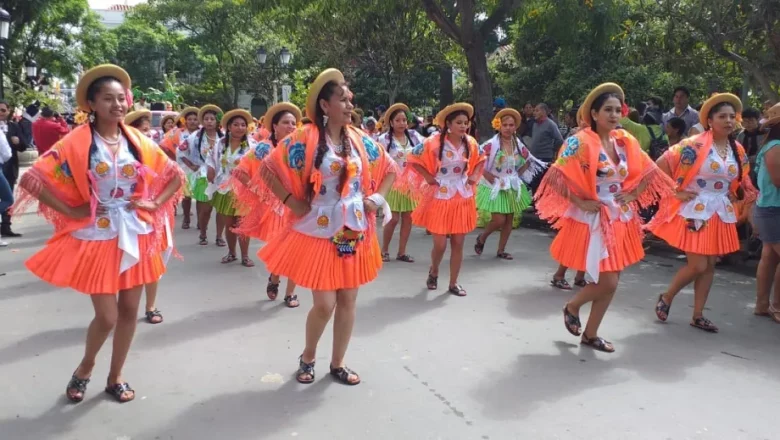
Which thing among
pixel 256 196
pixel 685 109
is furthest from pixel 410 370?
pixel 685 109

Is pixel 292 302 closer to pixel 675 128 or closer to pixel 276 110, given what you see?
pixel 276 110

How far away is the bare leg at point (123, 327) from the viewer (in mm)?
3807

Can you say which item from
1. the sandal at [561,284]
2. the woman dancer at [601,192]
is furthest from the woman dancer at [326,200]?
the sandal at [561,284]

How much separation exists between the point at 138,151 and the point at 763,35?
7.39 meters

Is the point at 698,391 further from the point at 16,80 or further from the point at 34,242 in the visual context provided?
the point at 16,80

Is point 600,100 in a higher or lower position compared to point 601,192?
higher

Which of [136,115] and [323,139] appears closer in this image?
[323,139]

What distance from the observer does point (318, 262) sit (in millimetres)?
3979

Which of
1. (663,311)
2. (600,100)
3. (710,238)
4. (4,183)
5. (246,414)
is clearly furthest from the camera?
(4,183)

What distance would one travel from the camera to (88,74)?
3666 millimetres

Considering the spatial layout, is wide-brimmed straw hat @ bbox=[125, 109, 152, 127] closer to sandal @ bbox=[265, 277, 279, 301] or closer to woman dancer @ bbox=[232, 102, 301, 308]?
woman dancer @ bbox=[232, 102, 301, 308]

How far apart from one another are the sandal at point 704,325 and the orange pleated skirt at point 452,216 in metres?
2.09

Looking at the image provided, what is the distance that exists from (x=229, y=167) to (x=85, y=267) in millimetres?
4281

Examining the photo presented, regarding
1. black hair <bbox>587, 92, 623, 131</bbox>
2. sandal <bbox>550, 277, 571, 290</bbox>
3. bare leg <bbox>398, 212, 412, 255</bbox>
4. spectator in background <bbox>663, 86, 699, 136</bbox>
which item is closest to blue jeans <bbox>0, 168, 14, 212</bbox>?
bare leg <bbox>398, 212, 412, 255</bbox>
